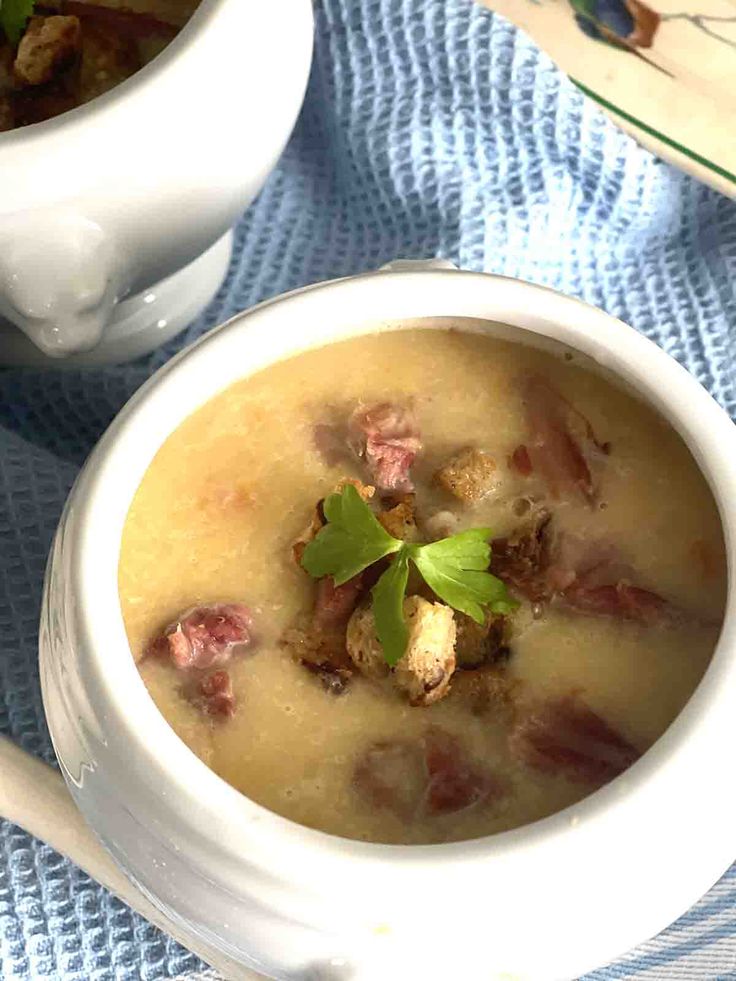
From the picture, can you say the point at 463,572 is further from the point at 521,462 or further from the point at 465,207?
the point at 465,207

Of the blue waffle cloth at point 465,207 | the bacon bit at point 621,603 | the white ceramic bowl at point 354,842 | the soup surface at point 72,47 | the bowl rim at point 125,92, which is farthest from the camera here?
the blue waffle cloth at point 465,207

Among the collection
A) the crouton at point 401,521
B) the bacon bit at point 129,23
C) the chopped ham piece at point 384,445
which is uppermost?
the bacon bit at point 129,23

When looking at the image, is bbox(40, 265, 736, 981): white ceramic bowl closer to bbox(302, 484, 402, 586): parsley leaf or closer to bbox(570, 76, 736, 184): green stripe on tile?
bbox(302, 484, 402, 586): parsley leaf

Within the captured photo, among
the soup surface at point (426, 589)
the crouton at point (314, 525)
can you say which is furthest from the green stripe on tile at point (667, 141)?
the crouton at point (314, 525)

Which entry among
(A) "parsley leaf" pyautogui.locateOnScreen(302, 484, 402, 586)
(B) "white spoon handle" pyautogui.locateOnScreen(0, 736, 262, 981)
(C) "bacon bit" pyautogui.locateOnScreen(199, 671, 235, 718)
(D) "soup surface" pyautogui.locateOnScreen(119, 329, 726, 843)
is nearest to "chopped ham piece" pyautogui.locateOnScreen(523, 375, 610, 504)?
(D) "soup surface" pyautogui.locateOnScreen(119, 329, 726, 843)

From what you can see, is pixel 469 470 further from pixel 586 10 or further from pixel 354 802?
pixel 586 10

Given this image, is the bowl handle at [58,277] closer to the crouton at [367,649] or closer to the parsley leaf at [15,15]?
the parsley leaf at [15,15]

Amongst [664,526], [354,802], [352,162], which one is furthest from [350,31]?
[354,802]
